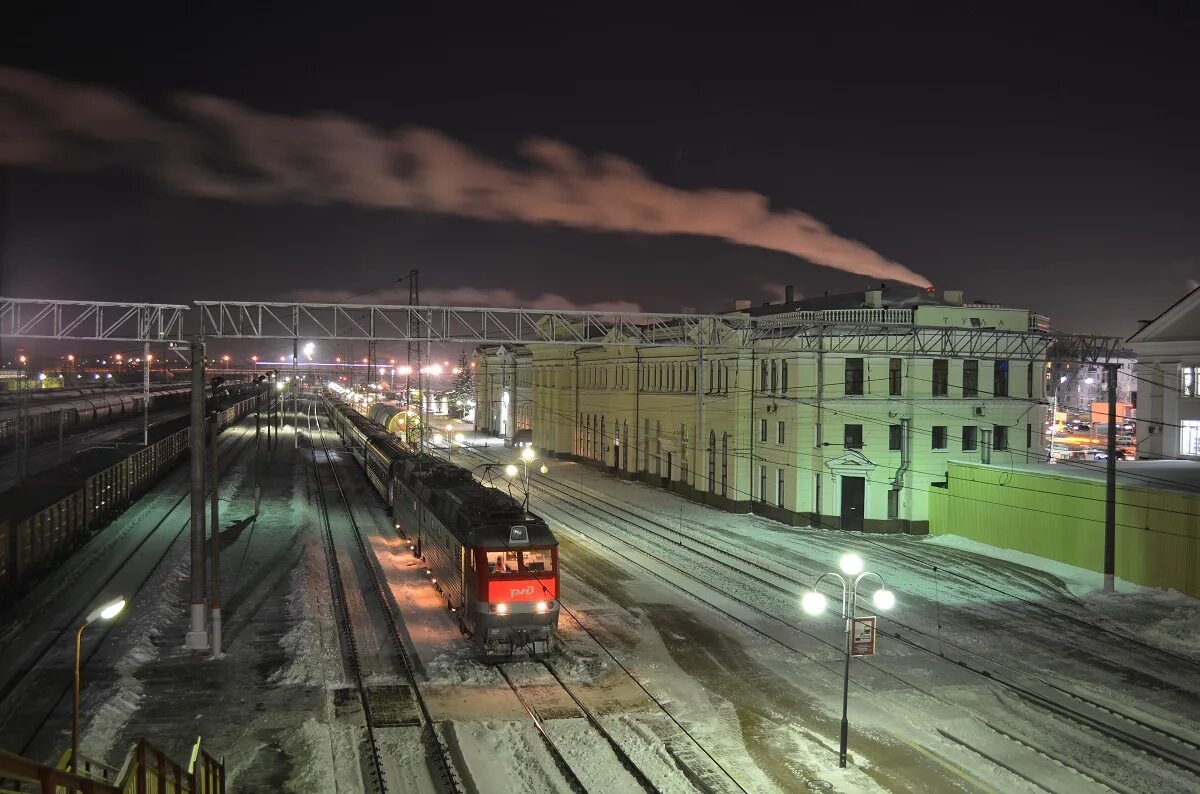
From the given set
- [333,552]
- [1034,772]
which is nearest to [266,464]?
[333,552]

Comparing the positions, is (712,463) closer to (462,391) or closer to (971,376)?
(971,376)

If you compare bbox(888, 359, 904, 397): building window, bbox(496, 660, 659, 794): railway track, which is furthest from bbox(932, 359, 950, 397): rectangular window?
bbox(496, 660, 659, 794): railway track

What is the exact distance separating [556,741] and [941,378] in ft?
97.7

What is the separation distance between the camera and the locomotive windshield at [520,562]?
61.8 ft

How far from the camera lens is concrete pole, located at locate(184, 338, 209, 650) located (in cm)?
1966

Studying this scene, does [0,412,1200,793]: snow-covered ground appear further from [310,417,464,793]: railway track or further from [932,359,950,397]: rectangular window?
[932,359,950,397]: rectangular window

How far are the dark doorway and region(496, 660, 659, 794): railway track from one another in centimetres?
2264

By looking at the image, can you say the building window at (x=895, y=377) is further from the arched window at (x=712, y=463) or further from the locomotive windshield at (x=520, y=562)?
the locomotive windshield at (x=520, y=562)

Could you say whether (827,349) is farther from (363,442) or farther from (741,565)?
(363,442)

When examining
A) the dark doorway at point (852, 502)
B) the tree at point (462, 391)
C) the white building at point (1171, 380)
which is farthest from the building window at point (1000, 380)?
the tree at point (462, 391)

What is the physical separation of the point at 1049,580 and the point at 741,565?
1056cm

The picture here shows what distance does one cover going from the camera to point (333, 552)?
32.1 m

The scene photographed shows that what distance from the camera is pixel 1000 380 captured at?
39.3 metres

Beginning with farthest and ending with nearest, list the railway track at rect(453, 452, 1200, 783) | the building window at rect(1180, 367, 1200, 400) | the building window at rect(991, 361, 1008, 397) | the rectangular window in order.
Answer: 1. the building window at rect(991, 361, 1008, 397)
2. the rectangular window
3. the building window at rect(1180, 367, 1200, 400)
4. the railway track at rect(453, 452, 1200, 783)
